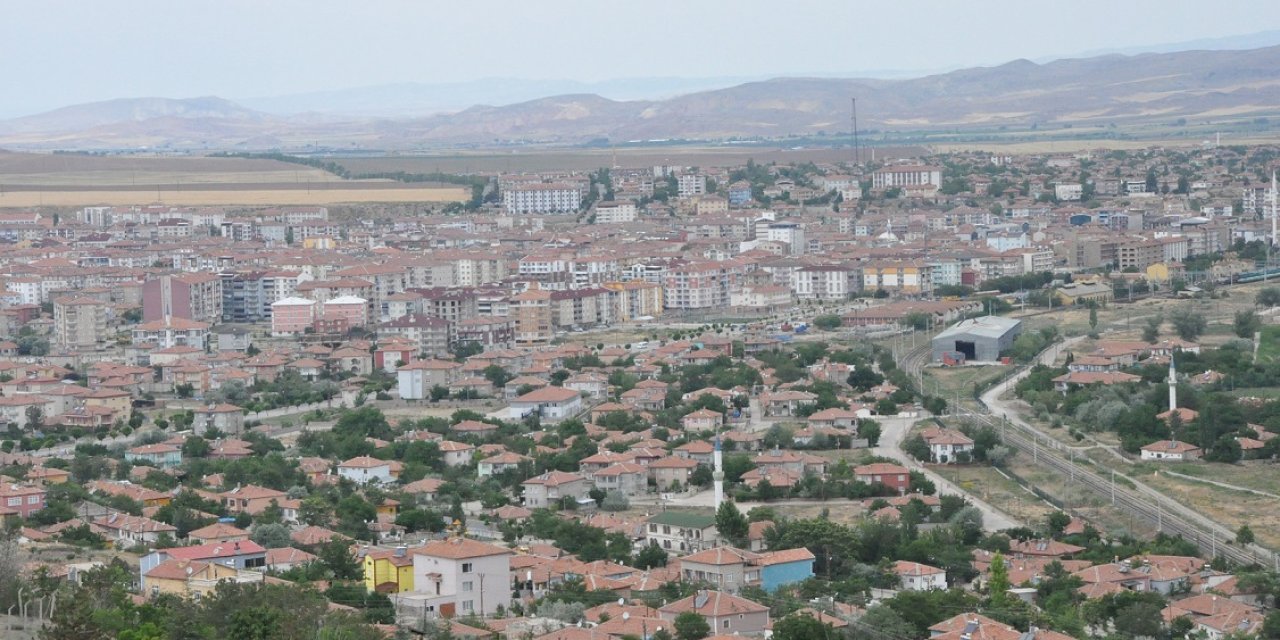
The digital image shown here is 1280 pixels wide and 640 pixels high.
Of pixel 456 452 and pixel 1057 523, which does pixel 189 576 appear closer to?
pixel 1057 523

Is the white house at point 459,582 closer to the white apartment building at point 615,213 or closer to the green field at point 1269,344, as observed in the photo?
the green field at point 1269,344

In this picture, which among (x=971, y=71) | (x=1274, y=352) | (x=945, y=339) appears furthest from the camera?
(x=971, y=71)

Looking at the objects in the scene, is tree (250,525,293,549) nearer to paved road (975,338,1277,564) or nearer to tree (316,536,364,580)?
tree (316,536,364,580)

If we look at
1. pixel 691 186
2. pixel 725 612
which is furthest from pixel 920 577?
pixel 691 186

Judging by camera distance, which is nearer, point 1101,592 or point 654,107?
point 1101,592

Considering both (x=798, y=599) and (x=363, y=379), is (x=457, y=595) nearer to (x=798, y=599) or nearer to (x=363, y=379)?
(x=798, y=599)

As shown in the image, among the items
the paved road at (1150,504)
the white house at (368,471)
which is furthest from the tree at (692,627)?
the white house at (368,471)

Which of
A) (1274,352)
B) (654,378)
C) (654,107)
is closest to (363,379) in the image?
(654,378)

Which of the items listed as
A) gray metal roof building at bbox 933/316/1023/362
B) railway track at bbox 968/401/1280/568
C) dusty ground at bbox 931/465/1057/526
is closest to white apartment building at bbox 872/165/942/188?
gray metal roof building at bbox 933/316/1023/362

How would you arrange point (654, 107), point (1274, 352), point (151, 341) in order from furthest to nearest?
point (654, 107), point (151, 341), point (1274, 352)
